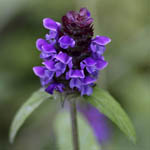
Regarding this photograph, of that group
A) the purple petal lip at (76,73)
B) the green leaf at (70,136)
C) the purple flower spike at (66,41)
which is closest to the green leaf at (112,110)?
the purple petal lip at (76,73)

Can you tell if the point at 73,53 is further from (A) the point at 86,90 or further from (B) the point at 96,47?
(A) the point at 86,90

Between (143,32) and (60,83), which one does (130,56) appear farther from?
(60,83)

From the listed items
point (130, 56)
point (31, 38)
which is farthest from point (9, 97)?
point (130, 56)

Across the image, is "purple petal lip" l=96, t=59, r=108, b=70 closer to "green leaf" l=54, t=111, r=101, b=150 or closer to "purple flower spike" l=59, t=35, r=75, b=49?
"purple flower spike" l=59, t=35, r=75, b=49

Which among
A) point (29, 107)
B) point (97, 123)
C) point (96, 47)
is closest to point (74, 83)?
point (96, 47)

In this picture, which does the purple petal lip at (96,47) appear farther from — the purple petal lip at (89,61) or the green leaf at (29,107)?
the green leaf at (29,107)

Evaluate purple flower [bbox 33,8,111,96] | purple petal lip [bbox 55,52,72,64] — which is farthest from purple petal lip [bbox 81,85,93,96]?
purple petal lip [bbox 55,52,72,64]
